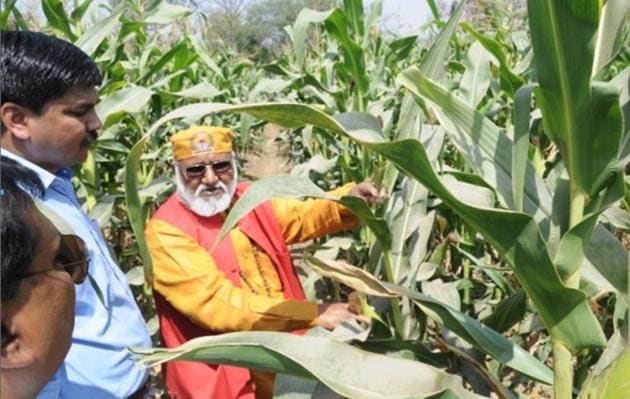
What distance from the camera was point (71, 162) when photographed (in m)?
1.69

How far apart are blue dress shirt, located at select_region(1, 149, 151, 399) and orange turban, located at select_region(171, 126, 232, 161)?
0.53m

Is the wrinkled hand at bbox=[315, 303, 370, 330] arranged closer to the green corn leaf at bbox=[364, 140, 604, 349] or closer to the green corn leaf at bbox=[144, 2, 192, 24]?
the green corn leaf at bbox=[364, 140, 604, 349]

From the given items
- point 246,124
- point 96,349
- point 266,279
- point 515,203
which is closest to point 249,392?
point 266,279

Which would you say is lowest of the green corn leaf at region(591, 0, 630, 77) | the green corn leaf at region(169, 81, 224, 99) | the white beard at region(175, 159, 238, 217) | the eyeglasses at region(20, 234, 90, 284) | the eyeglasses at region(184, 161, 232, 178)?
the white beard at region(175, 159, 238, 217)

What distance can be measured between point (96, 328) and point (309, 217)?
83cm

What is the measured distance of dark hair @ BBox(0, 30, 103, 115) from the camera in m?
1.57

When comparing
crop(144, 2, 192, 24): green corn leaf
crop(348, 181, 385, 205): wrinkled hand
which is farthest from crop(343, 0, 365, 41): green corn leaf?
crop(348, 181, 385, 205): wrinkled hand

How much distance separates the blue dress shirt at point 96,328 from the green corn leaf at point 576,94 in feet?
2.93

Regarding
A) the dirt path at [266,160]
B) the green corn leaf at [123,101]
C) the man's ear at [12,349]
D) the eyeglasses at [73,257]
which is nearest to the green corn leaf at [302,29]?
the green corn leaf at [123,101]

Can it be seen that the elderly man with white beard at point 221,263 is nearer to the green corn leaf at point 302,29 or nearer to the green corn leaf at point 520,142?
the green corn leaf at point 302,29

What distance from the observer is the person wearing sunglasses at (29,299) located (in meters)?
0.93

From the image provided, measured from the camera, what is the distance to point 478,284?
9.31ft

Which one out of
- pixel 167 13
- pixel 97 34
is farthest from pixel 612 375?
pixel 167 13

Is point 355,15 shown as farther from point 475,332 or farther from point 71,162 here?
point 475,332
